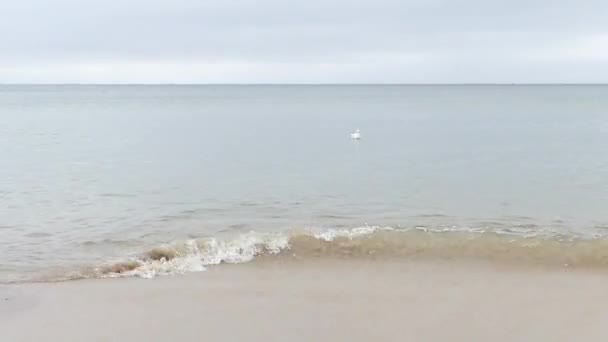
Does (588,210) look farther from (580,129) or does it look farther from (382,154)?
(580,129)

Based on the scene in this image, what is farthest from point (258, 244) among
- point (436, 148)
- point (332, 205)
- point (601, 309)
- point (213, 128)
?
point (213, 128)

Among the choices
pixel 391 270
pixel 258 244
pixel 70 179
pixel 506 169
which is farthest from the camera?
pixel 506 169

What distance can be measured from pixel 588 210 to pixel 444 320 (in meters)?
10.4

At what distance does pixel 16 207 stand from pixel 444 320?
47.1ft

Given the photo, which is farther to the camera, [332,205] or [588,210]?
[332,205]

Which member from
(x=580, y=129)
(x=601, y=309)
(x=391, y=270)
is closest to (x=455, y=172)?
(x=391, y=270)

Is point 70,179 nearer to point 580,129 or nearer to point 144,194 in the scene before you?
point 144,194

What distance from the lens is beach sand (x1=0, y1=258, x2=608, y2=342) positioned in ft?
30.2

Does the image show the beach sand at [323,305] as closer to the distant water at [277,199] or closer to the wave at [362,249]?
the wave at [362,249]

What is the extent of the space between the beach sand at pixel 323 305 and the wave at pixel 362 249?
0.61 meters

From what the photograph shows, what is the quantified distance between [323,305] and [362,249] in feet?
12.8

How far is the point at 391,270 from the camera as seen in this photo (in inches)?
494

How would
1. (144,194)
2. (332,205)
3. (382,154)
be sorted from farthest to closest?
(382,154) → (144,194) → (332,205)

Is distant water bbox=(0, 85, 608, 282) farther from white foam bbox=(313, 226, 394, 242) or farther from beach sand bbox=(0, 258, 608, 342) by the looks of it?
beach sand bbox=(0, 258, 608, 342)
